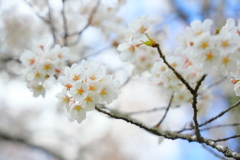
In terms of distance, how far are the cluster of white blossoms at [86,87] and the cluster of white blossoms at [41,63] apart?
0.28 m

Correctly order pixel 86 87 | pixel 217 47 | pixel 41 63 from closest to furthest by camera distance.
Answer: pixel 217 47 < pixel 86 87 < pixel 41 63

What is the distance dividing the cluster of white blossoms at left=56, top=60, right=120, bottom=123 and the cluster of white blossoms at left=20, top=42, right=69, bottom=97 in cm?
28

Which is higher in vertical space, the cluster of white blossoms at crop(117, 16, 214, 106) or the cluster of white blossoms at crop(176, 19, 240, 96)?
the cluster of white blossoms at crop(117, 16, 214, 106)

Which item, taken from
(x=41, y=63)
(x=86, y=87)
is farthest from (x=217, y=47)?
(x=41, y=63)

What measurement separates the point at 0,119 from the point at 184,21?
4.97m

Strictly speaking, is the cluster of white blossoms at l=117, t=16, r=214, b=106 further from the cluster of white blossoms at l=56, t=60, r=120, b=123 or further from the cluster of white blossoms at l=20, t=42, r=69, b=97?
the cluster of white blossoms at l=20, t=42, r=69, b=97

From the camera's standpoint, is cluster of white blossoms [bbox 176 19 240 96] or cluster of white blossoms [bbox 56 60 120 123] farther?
cluster of white blossoms [bbox 56 60 120 123]

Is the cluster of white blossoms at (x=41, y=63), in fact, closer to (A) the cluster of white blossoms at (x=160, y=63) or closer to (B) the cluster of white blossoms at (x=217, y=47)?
(A) the cluster of white blossoms at (x=160, y=63)

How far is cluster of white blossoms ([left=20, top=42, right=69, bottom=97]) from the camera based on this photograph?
138 centimetres

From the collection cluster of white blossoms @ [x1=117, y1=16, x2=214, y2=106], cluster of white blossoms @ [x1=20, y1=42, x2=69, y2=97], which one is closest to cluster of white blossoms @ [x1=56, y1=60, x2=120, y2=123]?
cluster of white blossoms @ [x1=117, y1=16, x2=214, y2=106]

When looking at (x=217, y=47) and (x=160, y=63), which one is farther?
(x=160, y=63)

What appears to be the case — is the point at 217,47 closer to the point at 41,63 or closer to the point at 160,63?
the point at 160,63

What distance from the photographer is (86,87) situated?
3.40ft

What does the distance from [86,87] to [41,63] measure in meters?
0.44
